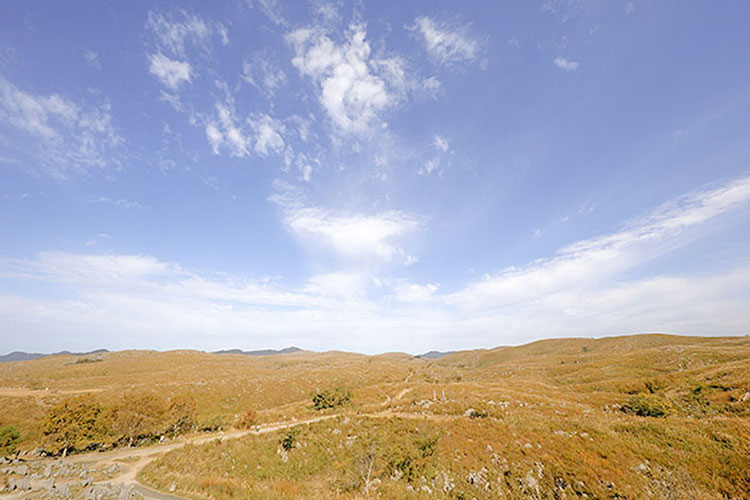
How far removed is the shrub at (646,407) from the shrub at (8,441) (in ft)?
239

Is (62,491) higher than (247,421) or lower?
higher

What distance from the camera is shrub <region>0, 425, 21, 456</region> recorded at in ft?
113

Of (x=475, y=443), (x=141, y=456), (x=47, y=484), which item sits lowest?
(x=141, y=456)

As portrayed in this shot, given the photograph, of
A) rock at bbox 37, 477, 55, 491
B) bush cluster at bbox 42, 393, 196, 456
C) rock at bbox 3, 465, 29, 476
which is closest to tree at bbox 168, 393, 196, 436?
bush cluster at bbox 42, 393, 196, 456

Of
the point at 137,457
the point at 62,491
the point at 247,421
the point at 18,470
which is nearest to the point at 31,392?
the point at 18,470

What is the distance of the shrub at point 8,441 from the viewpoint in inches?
1351

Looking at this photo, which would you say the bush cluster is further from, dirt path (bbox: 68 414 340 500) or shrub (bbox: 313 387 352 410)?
shrub (bbox: 313 387 352 410)

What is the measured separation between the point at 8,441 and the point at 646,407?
7505 centimetres

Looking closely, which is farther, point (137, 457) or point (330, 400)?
point (330, 400)

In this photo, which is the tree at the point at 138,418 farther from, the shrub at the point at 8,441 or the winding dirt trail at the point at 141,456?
the shrub at the point at 8,441

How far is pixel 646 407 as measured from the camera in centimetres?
3186

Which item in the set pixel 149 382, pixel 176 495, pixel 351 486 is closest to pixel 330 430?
pixel 351 486

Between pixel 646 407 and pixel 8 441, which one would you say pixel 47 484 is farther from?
pixel 646 407

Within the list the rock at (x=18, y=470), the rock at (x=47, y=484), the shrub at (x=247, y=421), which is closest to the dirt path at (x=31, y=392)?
the rock at (x=18, y=470)
